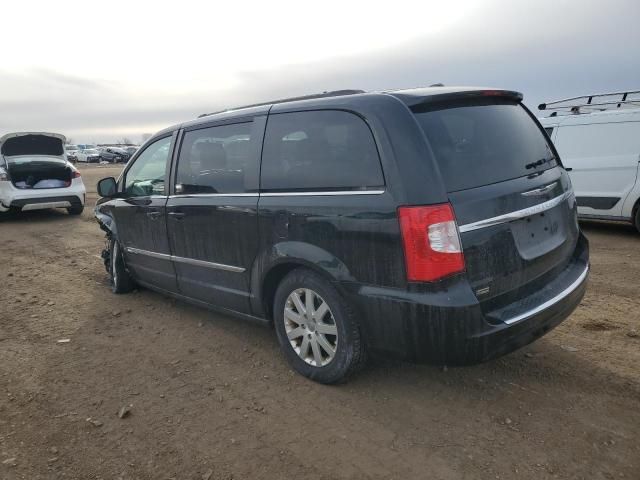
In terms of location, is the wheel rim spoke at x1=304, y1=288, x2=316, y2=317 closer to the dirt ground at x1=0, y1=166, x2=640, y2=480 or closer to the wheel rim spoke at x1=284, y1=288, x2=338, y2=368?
the wheel rim spoke at x1=284, y1=288, x2=338, y2=368

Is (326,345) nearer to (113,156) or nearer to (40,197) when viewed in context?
(40,197)

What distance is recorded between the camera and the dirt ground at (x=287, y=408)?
249 cm

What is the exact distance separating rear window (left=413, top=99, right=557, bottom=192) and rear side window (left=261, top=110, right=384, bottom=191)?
357mm

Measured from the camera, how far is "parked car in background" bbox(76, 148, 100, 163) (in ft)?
176

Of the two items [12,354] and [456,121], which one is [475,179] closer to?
[456,121]

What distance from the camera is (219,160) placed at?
382 cm

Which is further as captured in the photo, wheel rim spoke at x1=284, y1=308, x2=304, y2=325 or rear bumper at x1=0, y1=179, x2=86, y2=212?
rear bumper at x1=0, y1=179, x2=86, y2=212

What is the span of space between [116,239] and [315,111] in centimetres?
315

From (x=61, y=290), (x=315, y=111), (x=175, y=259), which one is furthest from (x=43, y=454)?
(x=61, y=290)

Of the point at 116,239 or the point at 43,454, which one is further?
the point at 116,239

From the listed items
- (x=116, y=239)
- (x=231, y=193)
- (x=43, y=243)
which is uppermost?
(x=231, y=193)

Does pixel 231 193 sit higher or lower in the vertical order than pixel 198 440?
higher

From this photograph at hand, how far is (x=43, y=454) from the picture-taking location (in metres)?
2.67

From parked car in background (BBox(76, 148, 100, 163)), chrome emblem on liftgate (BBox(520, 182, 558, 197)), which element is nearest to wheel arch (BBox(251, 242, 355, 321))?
chrome emblem on liftgate (BBox(520, 182, 558, 197))
